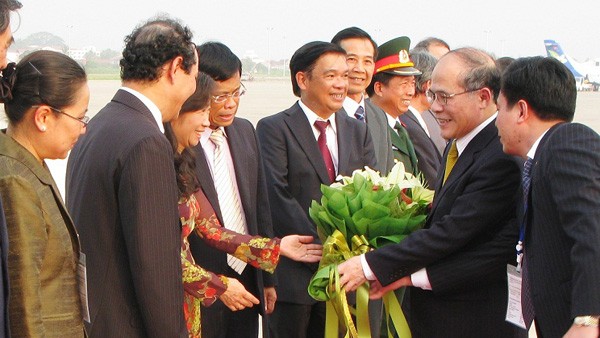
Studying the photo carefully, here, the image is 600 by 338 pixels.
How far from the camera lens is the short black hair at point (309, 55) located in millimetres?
4832

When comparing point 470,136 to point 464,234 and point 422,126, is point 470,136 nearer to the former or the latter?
point 464,234

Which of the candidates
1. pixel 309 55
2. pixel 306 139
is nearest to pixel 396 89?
pixel 309 55

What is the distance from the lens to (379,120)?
5.70 m

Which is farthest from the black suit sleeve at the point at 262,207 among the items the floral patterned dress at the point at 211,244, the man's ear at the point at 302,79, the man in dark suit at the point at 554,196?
the man in dark suit at the point at 554,196

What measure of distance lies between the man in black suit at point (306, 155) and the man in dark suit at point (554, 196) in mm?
1645

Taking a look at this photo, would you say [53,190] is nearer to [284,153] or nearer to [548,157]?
[548,157]

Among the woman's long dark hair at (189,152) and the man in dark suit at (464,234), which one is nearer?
the woman's long dark hair at (189,152)

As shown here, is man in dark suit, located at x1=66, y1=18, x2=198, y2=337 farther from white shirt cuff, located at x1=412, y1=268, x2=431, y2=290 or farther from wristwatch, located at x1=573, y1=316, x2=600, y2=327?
wristwatch, located at x1=573, y1=316, x2=600, y2=327

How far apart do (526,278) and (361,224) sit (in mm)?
860

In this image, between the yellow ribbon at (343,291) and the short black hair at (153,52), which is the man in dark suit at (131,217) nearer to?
the short black hair at (153,52)

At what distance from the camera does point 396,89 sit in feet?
19.9

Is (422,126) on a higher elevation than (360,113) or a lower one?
lower

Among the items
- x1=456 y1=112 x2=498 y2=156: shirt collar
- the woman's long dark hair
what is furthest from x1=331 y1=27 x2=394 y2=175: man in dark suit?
the woman's long dark hair

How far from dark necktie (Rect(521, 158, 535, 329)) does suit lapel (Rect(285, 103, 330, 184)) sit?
66.5 inches
